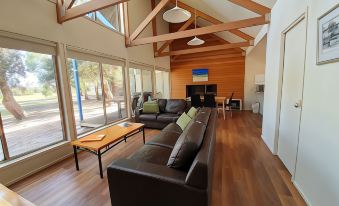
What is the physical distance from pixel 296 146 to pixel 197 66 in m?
6.30

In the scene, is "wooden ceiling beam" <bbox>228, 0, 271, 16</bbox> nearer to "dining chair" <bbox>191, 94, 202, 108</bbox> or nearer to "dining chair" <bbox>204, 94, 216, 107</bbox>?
"dining chair" <bbox>204, 94, 216, 107</bbox>

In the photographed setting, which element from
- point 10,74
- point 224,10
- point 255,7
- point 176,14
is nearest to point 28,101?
point 10,74

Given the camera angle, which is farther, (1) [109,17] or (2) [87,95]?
(1) [109,17]

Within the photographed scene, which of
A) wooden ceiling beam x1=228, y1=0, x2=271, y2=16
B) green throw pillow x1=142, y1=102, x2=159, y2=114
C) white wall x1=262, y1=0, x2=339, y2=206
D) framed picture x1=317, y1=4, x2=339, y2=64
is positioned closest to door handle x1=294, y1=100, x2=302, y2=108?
white wall x1=262, y1=0, x2=339, y2=206

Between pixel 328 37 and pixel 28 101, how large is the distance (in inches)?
160

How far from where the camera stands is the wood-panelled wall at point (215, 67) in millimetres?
7254

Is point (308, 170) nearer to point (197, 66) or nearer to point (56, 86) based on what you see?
point (56, 86)

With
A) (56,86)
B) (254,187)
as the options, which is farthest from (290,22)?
(56,86)

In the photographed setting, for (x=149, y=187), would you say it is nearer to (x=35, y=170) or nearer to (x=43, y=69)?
(x=35, y=170)

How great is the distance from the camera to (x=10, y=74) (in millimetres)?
2328

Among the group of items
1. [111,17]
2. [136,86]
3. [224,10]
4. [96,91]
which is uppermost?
[224,10]

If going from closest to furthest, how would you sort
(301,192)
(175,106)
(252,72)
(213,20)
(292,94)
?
1. (301,192)
2. (292,94)
3. (175,106)
4. (213,20)
5. (252,72)

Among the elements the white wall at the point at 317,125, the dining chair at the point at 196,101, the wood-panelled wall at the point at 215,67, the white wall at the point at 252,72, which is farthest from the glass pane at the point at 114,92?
the white wall at the point at 252,72

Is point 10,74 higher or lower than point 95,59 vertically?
lower
